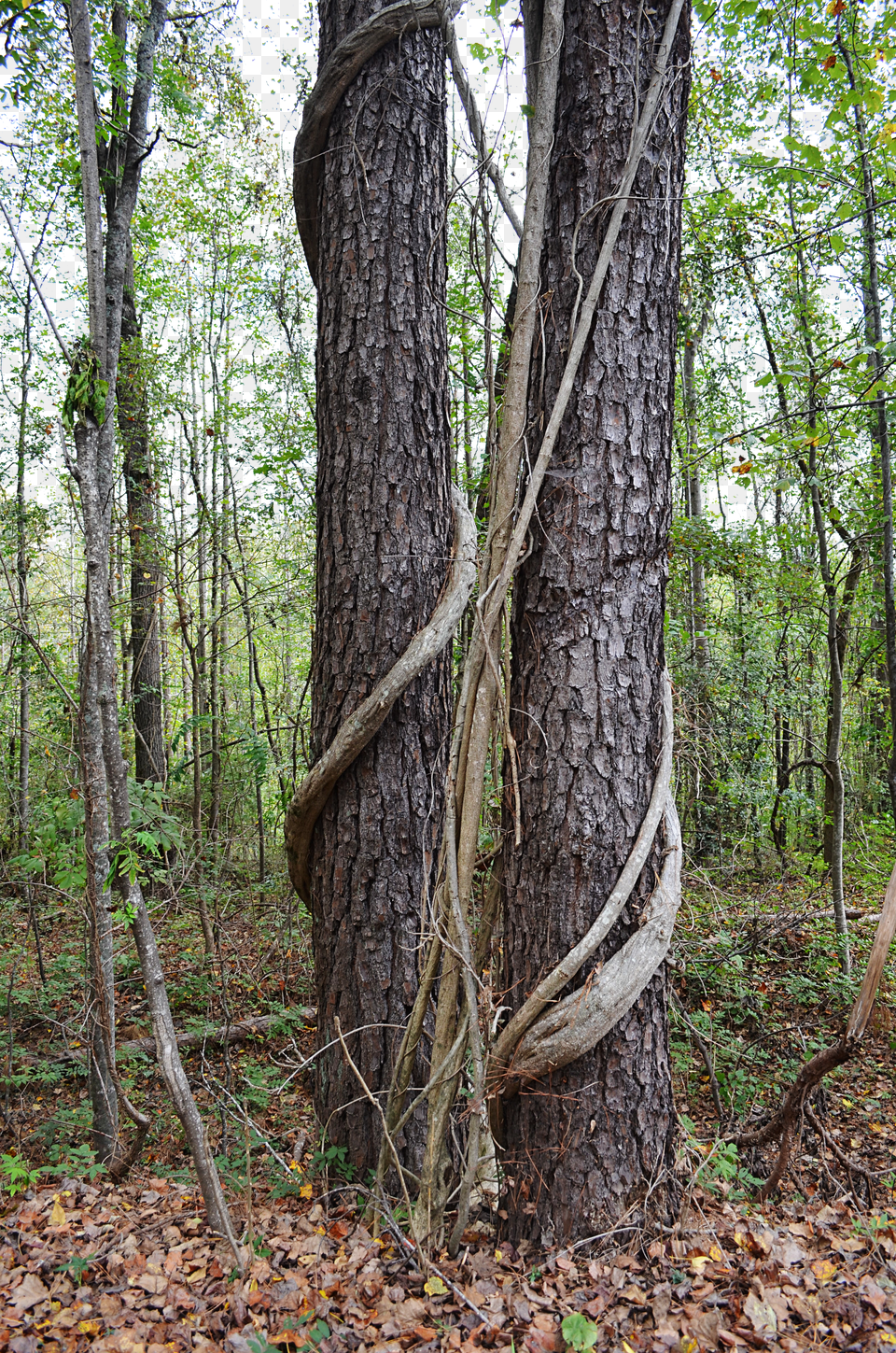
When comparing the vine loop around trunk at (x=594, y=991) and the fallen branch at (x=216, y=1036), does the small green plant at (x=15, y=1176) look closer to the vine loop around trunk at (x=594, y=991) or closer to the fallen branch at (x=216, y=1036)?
the fallen branch at (x=216, y=1036)

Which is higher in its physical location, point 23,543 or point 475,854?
point 23,543

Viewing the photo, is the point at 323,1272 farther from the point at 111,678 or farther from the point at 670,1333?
the point at 111,678

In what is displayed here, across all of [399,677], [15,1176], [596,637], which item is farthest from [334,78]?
[15,1176]

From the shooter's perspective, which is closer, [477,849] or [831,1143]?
[477,849]

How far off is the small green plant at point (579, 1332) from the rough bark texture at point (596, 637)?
243 mm

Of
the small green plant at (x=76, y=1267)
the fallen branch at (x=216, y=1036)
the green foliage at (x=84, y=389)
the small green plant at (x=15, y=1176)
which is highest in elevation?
the green foliage at (x=84, y=389)

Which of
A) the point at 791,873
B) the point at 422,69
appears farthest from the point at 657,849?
the point at 791,873

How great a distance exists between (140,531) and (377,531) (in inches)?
198

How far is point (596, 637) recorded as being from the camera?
1.68 metres

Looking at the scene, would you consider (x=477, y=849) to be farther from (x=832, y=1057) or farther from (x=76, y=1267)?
(x=76, y=1267)

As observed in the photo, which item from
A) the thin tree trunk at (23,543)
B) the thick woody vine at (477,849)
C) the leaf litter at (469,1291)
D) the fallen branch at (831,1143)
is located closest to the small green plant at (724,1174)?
the leaf litter at (469,1291)

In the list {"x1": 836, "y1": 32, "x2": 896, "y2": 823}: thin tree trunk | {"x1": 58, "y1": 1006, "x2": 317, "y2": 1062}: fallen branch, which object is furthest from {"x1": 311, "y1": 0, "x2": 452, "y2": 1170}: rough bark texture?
{"x1": 836, "y1": 32, "x2": 896, "y2": 823}: thin tree trunk

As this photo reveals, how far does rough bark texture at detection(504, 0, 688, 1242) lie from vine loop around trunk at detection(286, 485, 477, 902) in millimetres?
444

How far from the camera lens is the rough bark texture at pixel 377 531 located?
7.34 feet
